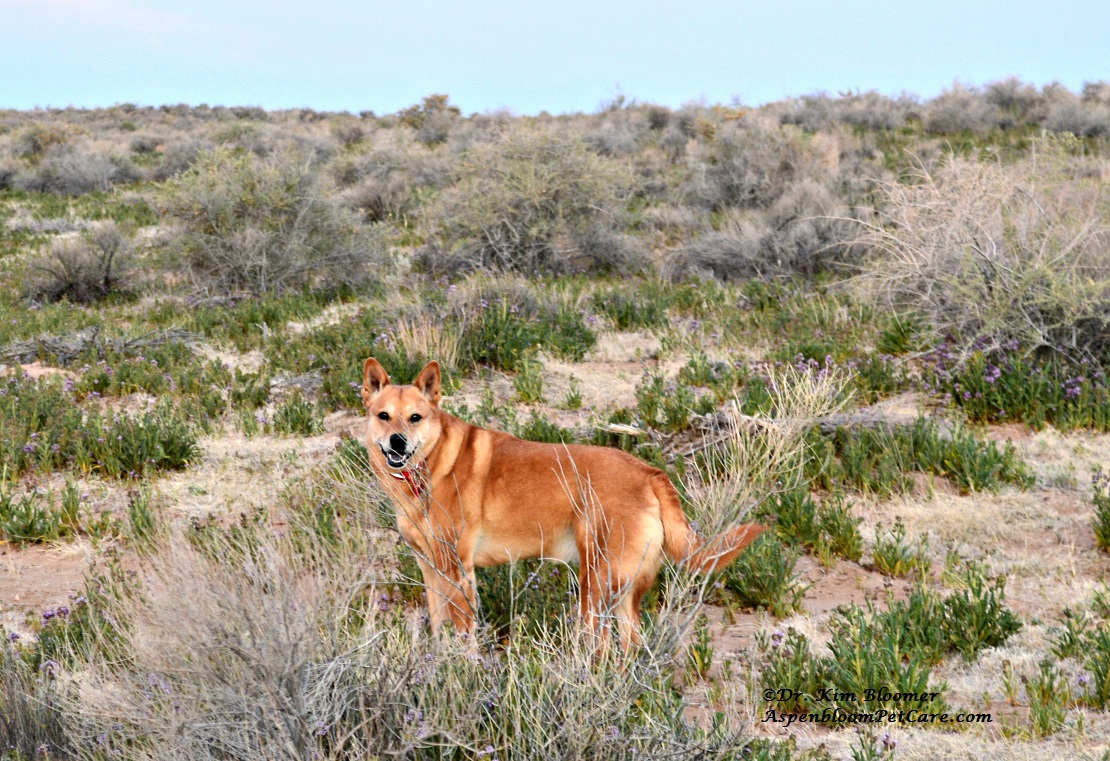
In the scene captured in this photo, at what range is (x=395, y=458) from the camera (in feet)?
14.2

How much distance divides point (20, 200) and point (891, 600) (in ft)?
85.3

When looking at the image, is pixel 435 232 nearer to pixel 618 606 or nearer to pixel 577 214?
pixel 577 214

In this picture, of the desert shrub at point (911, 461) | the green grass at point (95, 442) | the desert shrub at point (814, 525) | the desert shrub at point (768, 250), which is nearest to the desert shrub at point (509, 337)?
the green grass at point (95, 442)

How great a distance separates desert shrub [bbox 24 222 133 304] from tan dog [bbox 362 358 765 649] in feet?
38.8

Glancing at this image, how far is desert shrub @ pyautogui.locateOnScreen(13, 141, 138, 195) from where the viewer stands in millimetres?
27297

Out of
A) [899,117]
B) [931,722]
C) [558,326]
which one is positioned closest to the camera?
[931,722]

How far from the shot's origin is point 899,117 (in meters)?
31.9

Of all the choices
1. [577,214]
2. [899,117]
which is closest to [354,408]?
[577,214]

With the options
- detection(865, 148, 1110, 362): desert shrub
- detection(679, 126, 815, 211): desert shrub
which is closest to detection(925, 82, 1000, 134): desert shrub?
detection(679, 126, 815, 211): desert shrub

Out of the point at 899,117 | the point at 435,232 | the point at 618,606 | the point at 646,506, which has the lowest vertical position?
the point at 618,606

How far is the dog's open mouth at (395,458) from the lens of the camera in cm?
432

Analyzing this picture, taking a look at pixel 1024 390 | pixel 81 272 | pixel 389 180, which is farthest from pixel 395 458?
pixel 389 180

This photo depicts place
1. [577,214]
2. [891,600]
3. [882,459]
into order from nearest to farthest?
[891,600] → [882,459] → [577,214]

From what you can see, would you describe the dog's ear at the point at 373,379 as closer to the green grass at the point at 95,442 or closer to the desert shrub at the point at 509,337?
the green grass at the point at 95,442
